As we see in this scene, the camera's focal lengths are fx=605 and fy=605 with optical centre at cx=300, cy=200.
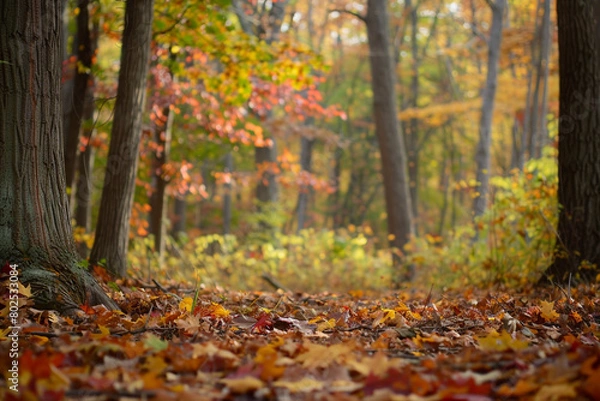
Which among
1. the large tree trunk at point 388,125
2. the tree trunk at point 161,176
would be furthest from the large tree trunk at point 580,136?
the large tree trunk at point 388,125

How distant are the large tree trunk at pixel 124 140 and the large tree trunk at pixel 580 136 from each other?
4083 millimetres

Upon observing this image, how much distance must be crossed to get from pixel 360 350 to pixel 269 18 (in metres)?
13.1

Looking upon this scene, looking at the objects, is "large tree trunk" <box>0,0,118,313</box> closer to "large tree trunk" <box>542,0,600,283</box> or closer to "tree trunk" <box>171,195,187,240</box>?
"large tree trunk" <box>542,0,600,283</box>

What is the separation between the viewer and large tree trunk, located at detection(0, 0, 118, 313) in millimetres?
3609

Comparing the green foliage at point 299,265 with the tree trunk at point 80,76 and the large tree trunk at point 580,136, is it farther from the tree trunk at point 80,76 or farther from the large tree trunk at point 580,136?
the large tree trunk at point 580,136

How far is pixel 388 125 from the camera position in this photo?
11.7 metres

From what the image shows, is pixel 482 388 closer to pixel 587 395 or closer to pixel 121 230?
pixel 587 395

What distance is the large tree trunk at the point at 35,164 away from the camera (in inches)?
142

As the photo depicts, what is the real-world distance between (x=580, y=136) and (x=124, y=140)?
14.5 feet

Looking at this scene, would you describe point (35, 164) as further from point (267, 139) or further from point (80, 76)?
point (267, 139)

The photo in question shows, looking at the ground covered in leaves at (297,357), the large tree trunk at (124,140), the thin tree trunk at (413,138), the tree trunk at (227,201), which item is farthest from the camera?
the thin tree trunk at (413,138)

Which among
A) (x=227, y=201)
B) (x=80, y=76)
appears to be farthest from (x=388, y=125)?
(x=227, y=201)

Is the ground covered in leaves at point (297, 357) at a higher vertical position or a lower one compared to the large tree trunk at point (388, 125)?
lower

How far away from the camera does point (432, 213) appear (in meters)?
32.0
